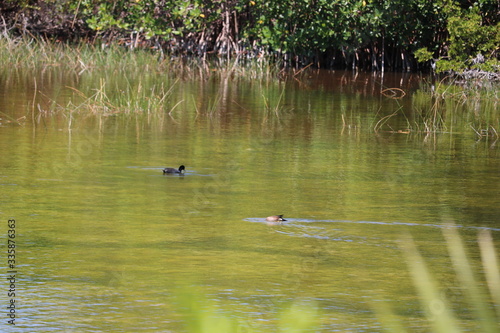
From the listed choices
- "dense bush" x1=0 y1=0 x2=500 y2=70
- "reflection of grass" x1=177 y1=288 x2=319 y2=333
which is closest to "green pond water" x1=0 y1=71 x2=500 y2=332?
"reflection of grass" x1=177 y1=288 x2=319 y2=333

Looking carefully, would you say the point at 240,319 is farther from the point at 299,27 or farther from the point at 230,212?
the point at 299,27

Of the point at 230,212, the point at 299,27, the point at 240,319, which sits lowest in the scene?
the point at 240,319

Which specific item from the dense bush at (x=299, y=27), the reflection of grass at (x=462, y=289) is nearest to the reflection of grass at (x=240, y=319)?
the reflection of grass at (x=462, y=289)

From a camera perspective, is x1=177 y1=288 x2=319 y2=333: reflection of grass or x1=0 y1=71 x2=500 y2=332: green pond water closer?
x1=177 y1=288 x2=319 y2=333: reflection of grass

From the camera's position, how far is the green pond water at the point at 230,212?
152 inches

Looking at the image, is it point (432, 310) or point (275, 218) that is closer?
point (432, 310)

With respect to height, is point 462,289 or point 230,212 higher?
point 230,212

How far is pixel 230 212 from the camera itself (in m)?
5.65

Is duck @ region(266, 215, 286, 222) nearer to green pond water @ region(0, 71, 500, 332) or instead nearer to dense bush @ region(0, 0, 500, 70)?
green pond water @ region(0, 71, 500, 332)

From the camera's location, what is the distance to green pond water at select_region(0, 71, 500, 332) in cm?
386

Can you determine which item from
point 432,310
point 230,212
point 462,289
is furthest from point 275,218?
point 432,310

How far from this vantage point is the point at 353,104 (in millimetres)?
12836

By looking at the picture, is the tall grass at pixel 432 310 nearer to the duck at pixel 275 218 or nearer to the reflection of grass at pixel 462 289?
the reflection of grass at pixel 462 289

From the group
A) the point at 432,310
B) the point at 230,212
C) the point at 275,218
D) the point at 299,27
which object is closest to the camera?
the point at 432,310
